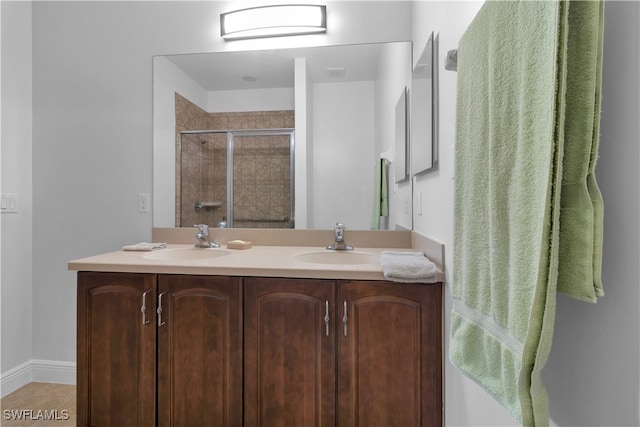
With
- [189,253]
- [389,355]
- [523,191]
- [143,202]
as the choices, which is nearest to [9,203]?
[143,202]

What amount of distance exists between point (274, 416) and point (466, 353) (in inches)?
36.6

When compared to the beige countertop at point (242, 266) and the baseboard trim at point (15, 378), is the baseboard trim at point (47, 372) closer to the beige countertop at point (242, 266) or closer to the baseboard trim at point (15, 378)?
the baseboard trim at point (15, 378)

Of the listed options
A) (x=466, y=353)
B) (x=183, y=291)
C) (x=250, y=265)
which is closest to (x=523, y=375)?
(x=466, y=353)

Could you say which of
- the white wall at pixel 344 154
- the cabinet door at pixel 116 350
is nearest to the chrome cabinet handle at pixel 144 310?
the cabinet door at pixel 116 350

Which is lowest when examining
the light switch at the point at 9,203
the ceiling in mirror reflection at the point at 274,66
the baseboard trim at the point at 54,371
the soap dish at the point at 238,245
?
the baseboard trim at the point at 54,371

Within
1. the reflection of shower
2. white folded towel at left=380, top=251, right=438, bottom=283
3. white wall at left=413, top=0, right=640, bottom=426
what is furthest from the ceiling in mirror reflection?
white wall at left=413, top=0, right=640, bottom=426

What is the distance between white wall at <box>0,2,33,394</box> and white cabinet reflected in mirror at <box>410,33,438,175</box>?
7.36 ft

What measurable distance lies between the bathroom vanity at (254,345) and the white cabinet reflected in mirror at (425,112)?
50 centimetres

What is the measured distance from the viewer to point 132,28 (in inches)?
79.6

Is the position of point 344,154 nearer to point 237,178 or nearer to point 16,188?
point 237,178

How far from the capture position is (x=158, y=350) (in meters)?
1.39

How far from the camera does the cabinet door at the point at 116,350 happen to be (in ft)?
4.58

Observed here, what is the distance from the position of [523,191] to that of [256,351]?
1136 millimetres

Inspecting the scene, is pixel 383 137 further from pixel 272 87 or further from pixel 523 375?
pixel 523 375
